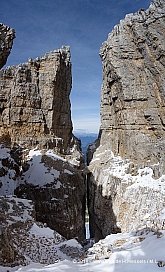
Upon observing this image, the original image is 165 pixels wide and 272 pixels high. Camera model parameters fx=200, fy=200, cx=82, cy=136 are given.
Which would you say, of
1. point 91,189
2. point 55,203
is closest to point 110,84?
point 91,189

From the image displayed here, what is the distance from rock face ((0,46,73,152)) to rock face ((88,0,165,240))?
901cm

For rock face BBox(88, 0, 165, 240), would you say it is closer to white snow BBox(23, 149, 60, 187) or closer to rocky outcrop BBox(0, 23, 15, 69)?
white snow BBox(23, 149, 60, 187)

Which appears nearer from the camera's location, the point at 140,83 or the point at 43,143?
the point at 140,83

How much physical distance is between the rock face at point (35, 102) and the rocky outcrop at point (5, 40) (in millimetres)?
19302

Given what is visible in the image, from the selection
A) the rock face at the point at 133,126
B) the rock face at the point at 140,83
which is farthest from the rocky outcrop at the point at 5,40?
the rock face at the point at 140,83

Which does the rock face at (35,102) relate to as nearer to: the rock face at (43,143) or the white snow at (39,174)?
the rock face at (43,143)

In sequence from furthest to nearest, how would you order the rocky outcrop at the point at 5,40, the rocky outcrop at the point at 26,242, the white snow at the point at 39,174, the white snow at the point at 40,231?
the white snow at the point at 39,174 < the white snow at the point at 40,231 < the rocky outcrop at the point at 5,40 < the rocky outcrop at the point at 26,242

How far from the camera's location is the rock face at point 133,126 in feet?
76.6

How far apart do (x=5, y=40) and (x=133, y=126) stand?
2022cm

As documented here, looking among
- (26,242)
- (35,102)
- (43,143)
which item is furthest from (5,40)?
(35,102)

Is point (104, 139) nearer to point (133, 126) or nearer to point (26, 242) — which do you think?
point (133, 126)

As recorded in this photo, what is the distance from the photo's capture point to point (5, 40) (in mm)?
11398

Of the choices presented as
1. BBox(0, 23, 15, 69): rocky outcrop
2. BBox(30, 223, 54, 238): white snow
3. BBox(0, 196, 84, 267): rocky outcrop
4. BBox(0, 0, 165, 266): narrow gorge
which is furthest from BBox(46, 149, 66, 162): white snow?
BBox(0, 23, 15, 69): rocky outcrop

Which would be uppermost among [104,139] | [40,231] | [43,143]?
[104,139]
